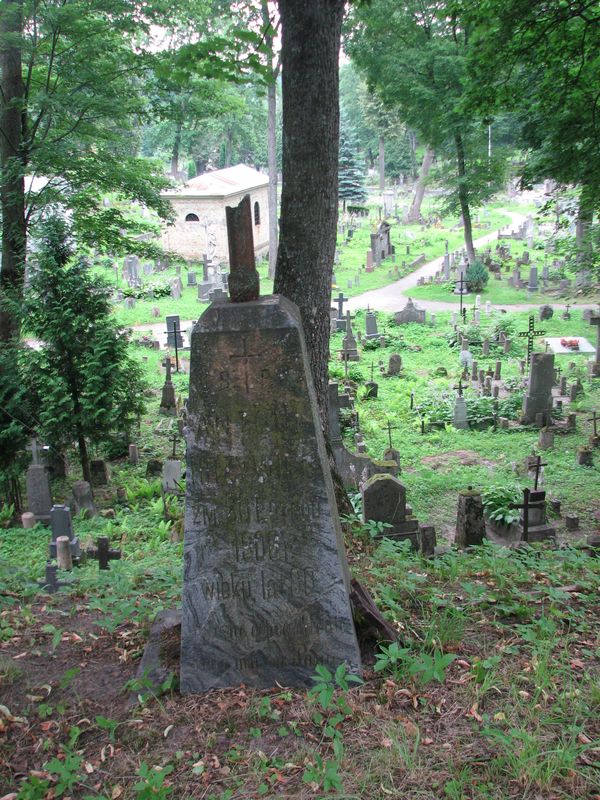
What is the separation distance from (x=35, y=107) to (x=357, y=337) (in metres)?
11.7

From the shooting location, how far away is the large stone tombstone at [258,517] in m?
3.52

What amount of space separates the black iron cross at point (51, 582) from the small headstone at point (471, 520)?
422cm

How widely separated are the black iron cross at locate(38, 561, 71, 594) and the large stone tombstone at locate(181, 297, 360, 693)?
2.28 metres

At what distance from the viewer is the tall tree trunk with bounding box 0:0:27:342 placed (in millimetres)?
10453

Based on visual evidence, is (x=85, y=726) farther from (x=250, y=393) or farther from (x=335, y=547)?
(x=250, y=393)

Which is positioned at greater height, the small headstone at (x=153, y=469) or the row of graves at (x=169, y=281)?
the row of graves at (x=169, y=281)

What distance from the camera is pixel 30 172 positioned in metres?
10.6

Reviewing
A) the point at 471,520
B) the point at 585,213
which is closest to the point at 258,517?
the point at 471,520

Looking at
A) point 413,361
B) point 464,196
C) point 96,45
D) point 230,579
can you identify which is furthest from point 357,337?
point 230,579

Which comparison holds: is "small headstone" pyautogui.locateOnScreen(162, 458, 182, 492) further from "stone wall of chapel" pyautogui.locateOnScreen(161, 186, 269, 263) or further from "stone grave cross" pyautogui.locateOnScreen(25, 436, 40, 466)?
"stone wall of chapel" pyautogui.locateOnScreen(161, 186, 269, 263)

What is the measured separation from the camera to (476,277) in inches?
1047

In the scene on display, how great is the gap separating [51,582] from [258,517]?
9.70 feet

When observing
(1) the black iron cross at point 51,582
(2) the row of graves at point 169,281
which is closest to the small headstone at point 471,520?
(1) the black iron cross at point 51,582

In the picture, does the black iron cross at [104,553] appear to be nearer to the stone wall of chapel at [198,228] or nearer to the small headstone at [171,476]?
the small headstone at [171,476]
